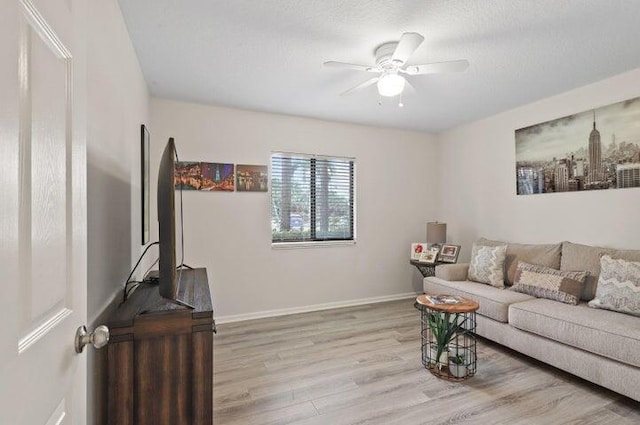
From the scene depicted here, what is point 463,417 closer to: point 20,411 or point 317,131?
point 20,411

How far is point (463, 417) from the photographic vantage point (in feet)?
6.16

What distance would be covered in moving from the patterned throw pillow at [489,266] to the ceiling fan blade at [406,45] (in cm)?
236

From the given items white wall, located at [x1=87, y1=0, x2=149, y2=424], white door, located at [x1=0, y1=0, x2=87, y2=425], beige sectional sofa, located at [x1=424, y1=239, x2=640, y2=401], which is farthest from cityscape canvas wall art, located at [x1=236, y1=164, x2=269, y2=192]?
white door, located at [x1=0, y1=0, x2=87, y2=425]

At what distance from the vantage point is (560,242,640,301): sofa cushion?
2.57m

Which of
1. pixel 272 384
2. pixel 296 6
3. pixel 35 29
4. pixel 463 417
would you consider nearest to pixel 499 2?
pixel 296 6

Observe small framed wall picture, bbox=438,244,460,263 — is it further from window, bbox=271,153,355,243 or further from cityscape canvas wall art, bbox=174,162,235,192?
cityscape canvas wall art, bbox=174,162,235,192

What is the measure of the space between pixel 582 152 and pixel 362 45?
8.29ft

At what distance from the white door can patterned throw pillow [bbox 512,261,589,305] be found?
10.9ft

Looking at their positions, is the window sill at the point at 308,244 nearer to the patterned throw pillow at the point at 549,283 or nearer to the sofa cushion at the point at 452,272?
the sofa cushion at the point at 452,272

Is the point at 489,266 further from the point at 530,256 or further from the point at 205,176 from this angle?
the point at 205,176

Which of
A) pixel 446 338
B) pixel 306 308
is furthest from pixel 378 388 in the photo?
pixel 306 308

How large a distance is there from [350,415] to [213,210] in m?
Result: 2.50

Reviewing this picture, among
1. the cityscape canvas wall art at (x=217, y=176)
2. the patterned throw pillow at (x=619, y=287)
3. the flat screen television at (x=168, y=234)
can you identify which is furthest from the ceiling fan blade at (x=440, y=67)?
the cityscape canvas wall art at (x=217, y=176)

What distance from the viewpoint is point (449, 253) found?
3.97 metres
